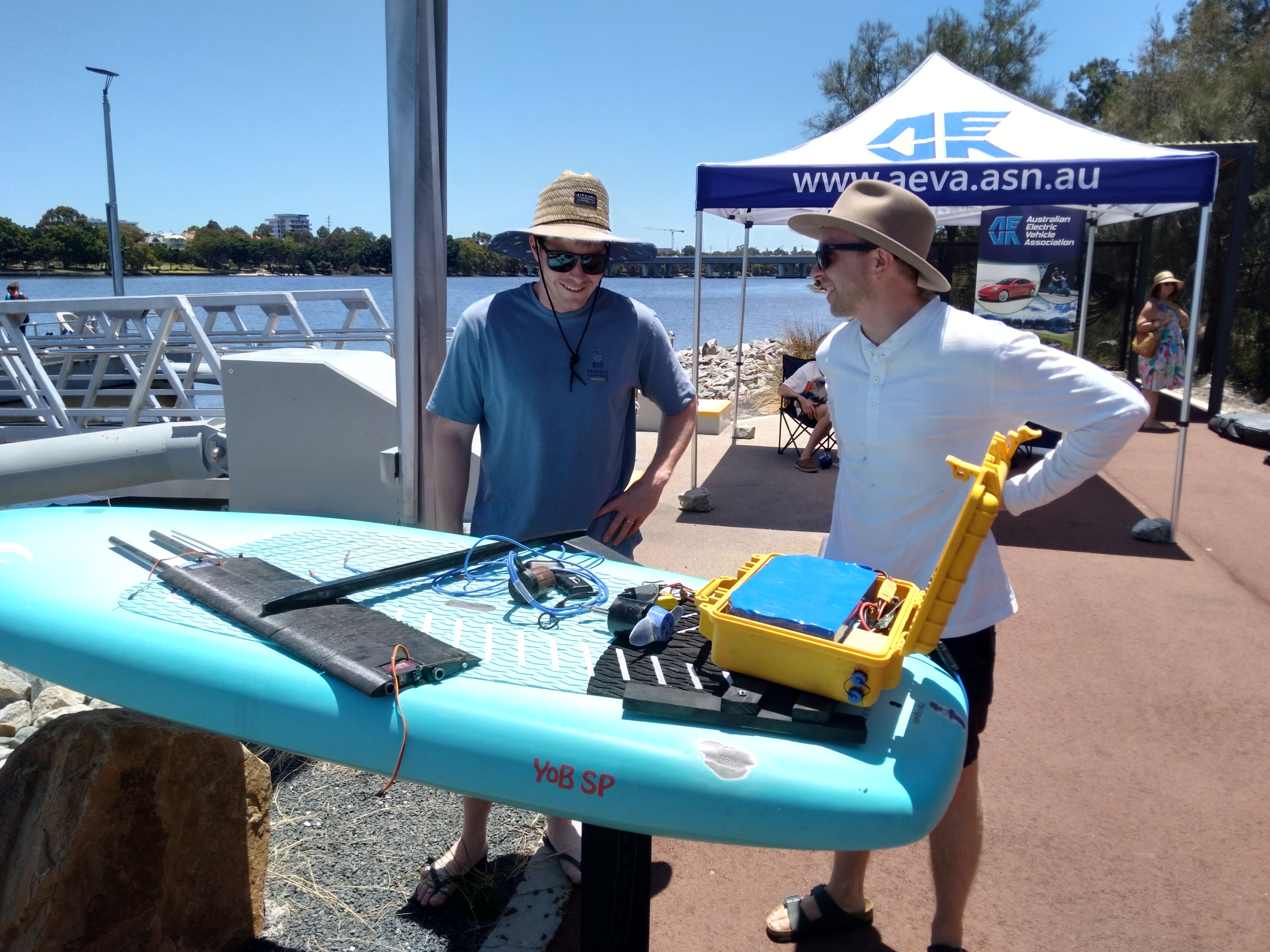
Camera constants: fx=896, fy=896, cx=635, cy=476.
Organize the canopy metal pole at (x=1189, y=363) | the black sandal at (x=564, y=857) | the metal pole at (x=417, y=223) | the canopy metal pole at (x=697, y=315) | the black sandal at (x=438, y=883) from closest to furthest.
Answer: the black sandal at (x=438, y=883) → the black sandal at (x=564, y=857) → the metal pole at (x=417, y=223) → the canopy metal pole at (x=1189, y=363) → the canopy metal pole at (x=697, y=315)

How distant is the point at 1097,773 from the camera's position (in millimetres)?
3477

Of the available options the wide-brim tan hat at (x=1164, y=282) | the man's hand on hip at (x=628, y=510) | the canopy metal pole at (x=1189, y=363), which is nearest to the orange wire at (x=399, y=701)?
the man's hand on hip at (x=628, y=510)

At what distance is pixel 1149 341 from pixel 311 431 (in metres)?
9.92

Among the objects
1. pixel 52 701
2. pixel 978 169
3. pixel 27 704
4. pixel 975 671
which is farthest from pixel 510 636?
pixel 978 169

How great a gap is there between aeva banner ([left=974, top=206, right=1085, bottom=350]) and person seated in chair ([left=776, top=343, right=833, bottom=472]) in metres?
1.81

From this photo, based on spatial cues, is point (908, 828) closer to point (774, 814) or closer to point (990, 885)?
point (774, 814)

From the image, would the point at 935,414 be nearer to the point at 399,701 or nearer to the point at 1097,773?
the point at 399,701

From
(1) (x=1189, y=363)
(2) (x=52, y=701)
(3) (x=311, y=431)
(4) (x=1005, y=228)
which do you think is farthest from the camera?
(4) (x=1005, y=228)

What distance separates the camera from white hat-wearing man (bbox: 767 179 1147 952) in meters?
2.03

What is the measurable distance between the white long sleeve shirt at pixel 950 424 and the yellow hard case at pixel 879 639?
320 millimetres

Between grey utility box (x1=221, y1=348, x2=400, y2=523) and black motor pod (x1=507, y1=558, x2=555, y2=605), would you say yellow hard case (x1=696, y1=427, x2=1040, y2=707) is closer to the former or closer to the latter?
black motor pod (x1=507, y1=558, x2=555, y2=605)

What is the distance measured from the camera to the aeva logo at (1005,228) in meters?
9.05

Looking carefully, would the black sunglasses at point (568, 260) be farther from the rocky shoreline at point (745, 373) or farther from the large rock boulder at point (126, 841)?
the rocky shoreline at point (745, 373)

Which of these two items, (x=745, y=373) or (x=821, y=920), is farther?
(x=745, y=373)
